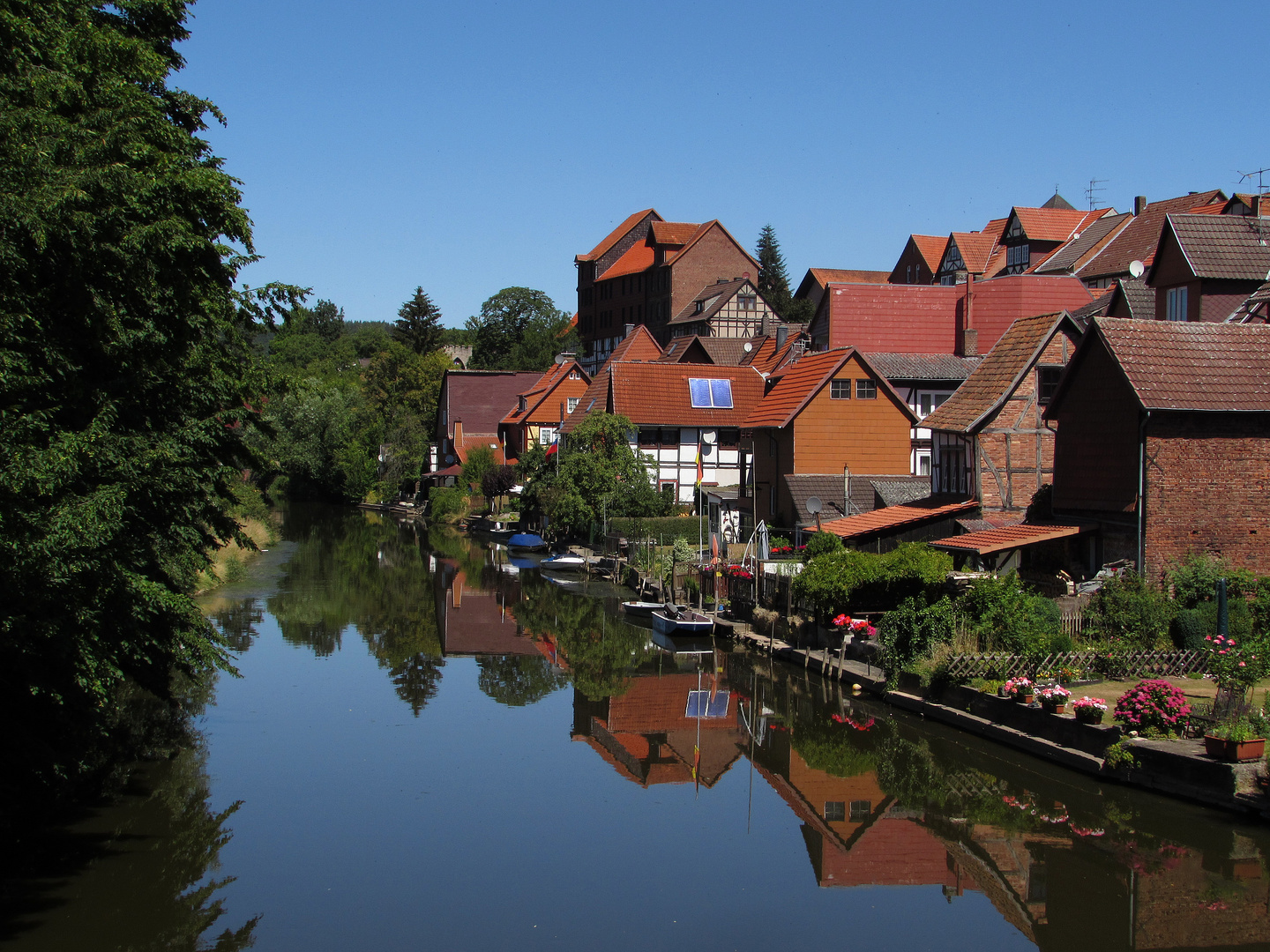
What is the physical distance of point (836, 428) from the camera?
139 ft

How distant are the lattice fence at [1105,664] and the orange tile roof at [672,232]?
76764 millimetres

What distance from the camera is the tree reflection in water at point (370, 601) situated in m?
31.3

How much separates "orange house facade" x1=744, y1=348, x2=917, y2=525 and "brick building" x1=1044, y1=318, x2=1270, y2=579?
55.6 ft

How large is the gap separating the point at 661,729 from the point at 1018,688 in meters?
7.41

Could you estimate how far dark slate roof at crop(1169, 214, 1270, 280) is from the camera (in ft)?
106

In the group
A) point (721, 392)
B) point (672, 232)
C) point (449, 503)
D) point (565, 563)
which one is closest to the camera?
point (565, 563)

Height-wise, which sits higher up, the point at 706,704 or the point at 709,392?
the point at 709,392

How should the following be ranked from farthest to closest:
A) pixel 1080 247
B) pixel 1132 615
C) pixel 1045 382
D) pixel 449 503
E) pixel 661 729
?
pixel 449 503 → pixel 1080 247 → pixel 1045 382 → pixel 661 729 → pixel 1132 615

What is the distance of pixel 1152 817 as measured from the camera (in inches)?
635

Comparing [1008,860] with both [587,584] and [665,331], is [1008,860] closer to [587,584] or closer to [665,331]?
[587,584]

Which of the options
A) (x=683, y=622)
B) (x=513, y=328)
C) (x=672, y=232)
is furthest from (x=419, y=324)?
(x=683, y=622)

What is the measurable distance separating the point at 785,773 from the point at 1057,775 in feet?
15.2

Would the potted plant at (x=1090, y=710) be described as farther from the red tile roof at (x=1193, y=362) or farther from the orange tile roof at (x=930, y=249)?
the orange tile roof at (x=930, y=249)

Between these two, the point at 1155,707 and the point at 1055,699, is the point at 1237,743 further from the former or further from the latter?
the point at 1055,699
